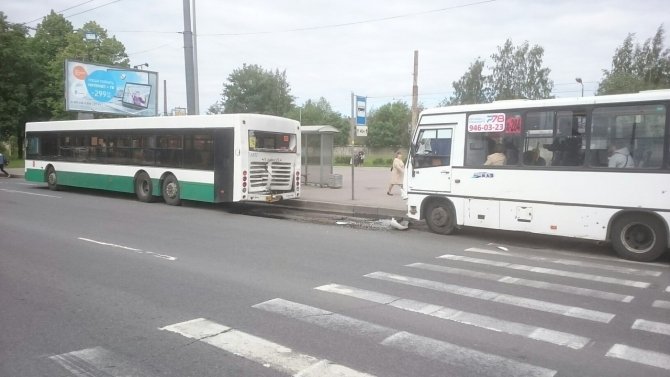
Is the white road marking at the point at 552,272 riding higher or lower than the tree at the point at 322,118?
lower

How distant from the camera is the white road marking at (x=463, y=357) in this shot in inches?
163

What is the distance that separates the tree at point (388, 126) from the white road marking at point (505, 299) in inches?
3015

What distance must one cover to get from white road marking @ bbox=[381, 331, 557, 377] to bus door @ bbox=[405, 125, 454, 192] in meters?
6.76

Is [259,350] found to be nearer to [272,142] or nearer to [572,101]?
[572,101]

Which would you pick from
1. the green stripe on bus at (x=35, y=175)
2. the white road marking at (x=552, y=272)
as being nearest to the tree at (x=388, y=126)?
the green stripe on bus at (x=35, y=175)

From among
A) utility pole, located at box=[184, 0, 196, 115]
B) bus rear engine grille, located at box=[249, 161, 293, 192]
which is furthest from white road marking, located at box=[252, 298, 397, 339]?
utility pole, located at box=[184, 0, 196, 115]

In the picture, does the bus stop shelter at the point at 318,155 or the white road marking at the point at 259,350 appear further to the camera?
the bus stop shelter at the point at 318,155

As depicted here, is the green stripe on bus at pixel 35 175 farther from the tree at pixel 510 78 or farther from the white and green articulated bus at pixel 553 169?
the tree at pixel 510 78

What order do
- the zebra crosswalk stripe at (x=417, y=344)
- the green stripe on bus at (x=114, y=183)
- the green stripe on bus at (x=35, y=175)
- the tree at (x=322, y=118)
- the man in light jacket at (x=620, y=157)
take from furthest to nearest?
the tree at (x=322, y=118) < the green stripe on bus at (x=35, y=175) < the green stripe on bus at (x=114, y=183) < the man in light jacket at (x=620, y=157) < the zebra crosswalk stripe at (x=417, y=344)

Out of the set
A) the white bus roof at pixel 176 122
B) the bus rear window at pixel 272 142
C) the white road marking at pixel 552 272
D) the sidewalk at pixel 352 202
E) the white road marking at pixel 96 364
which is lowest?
the white road marking at pixel 96 364

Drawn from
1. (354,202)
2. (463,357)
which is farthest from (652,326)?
(354,202)

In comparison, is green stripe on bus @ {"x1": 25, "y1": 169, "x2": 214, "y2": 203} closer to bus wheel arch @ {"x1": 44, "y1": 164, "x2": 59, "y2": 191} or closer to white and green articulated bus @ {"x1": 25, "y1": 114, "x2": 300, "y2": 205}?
white and green articulated bus @ {"x1": 25, "y1": 114, "x2": 300, "y2": 205}

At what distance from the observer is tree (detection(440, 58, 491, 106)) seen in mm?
66312

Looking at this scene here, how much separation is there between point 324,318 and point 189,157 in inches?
446
